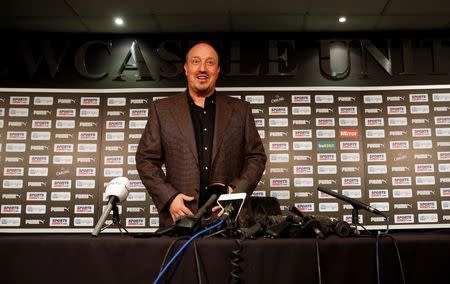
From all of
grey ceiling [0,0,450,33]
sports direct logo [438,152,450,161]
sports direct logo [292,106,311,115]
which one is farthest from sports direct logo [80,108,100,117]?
sports direct logo [438,152,450,161]

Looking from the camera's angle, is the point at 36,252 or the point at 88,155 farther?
the point at 88,155

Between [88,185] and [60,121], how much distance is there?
726 mm

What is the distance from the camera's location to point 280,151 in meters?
4.00

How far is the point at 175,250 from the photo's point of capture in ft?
3.43

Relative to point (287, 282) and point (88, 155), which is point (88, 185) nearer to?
point (88, 155)

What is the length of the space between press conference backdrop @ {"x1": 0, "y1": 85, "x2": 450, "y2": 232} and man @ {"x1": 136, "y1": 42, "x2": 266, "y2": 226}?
1.95 m

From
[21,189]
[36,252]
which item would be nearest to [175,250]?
[36,252]

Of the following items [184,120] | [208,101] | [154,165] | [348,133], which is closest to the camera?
[154,165]

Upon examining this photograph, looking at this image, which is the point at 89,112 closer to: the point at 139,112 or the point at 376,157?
the point at 139,112

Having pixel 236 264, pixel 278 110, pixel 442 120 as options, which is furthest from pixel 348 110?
pixel 236 264

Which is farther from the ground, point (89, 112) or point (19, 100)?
point (19, 100)

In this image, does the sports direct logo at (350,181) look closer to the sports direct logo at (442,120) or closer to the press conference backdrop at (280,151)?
the press conference backdrop at (280,151)

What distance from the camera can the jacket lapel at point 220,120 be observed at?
200 cm

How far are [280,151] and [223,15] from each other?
56.2 inches
